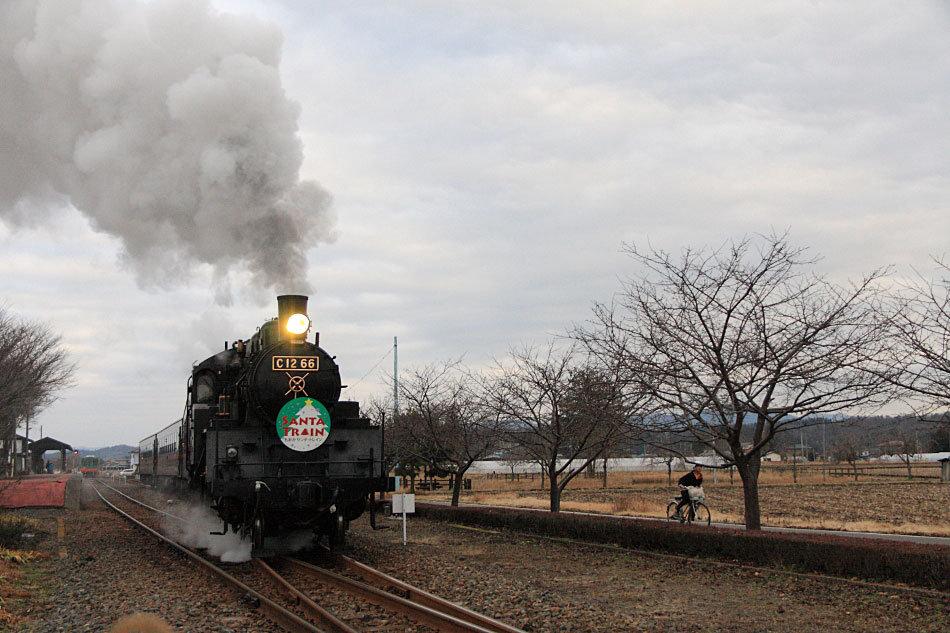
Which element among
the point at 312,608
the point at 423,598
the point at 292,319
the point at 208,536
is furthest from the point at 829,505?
the point at 312,608

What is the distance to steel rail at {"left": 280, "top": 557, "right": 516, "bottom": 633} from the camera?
8312 mm

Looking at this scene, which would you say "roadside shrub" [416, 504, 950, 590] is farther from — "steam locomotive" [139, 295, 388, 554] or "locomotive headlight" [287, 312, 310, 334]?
"locomotive headlight" [287, 312, 310, 334]

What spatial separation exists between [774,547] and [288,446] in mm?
7881

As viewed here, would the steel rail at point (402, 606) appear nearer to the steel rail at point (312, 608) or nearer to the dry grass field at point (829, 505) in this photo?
the steel rail at point (312, 608)

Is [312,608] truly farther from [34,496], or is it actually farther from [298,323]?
[34,496]

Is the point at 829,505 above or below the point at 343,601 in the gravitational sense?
below

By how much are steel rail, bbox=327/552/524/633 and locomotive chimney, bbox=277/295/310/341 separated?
151 inches

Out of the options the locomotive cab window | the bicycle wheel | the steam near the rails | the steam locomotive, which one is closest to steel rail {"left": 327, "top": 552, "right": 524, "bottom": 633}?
the steam locomotive

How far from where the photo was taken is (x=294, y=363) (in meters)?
13.4

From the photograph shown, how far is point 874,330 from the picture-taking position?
12.1 meters

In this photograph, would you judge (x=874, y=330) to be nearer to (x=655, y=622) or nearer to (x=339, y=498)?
(x=655, y=622)

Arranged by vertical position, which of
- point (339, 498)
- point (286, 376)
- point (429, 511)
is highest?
point (286, 376)

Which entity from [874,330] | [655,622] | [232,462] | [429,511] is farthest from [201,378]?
[874,330]

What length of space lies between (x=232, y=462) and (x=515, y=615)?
5.78m
